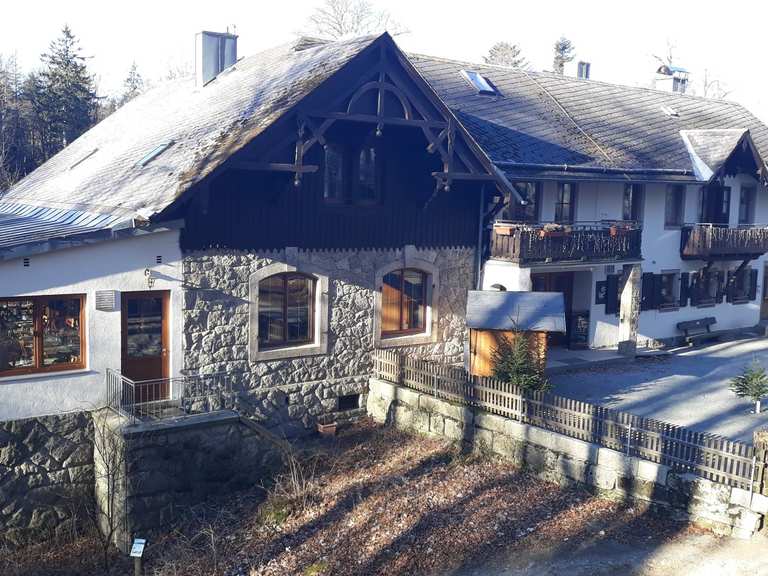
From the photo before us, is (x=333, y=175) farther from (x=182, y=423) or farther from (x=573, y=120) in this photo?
(x=573, y=120)

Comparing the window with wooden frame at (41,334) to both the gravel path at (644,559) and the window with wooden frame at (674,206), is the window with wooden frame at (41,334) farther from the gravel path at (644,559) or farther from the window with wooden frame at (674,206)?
the window with wooden frame at (674,206)

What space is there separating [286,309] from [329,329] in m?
1.10

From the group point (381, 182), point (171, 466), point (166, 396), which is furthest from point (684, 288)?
point (171, 466)

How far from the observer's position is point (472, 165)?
17219mm

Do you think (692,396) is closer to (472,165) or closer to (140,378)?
(472,165)

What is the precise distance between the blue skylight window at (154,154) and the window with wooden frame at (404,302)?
551 cm

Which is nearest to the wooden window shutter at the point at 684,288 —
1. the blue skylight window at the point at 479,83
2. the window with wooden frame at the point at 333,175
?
the blue skylight window at the point at 479,83

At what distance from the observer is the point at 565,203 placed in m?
22.0

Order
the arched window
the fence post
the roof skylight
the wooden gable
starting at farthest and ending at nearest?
the roof skylight
the arched window
the wooden gable
the fence post

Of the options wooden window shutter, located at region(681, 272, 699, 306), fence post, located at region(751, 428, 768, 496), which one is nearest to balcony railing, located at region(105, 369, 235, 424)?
fence post, located at region(751, 428, 768, 496)

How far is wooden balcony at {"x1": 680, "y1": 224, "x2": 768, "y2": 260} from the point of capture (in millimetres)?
24062

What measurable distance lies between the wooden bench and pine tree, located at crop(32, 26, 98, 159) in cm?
2921

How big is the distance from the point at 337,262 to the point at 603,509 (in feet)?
24.5

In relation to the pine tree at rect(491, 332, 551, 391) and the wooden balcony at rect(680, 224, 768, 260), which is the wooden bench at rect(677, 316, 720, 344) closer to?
the wooden balcony at rect(680, 224, 768, 260)
